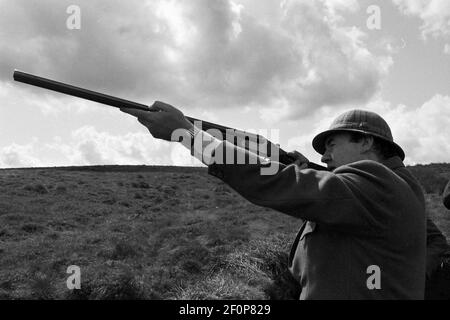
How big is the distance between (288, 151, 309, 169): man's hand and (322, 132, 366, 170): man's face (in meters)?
0.72

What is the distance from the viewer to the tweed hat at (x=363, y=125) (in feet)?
10.1

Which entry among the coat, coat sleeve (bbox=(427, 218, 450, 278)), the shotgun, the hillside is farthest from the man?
the hillside

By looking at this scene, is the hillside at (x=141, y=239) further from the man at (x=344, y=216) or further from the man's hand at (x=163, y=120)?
the man's hand at (x=163, y=120)

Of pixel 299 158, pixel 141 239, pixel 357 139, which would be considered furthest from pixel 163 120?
pixel 141 239

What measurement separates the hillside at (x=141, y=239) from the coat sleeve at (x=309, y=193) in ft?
14.2

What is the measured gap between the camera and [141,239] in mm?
13852

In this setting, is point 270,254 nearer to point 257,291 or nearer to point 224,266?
point 224,266

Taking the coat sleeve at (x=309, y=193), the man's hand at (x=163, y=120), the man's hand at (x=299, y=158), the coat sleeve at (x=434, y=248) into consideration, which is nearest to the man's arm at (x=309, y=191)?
the coat sleeve at (x=309, y=193)

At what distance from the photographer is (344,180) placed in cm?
250

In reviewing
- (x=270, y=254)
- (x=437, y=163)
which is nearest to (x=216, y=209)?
(x=270, y=254)

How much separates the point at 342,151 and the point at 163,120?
1.20 m

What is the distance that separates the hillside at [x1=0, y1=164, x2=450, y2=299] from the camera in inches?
320

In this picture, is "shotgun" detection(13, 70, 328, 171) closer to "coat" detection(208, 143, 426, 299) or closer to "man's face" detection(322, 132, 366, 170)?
"man's face" detection(322, 132, 366, 170)
